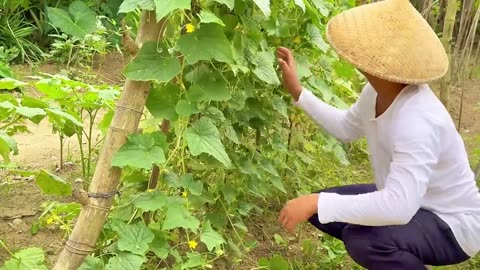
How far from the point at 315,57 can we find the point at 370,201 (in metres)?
0.82

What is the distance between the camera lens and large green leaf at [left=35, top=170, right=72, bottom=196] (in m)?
1.87

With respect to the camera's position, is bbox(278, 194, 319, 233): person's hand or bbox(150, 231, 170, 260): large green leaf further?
bbox(278, 194, 319, 233): person's hand

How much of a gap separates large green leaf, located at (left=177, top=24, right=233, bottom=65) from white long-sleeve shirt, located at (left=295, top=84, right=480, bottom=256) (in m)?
0.51

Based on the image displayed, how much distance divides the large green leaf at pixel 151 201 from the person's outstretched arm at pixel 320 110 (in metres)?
0.65

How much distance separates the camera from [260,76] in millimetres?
1987

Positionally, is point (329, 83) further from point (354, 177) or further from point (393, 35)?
point (354, 177)

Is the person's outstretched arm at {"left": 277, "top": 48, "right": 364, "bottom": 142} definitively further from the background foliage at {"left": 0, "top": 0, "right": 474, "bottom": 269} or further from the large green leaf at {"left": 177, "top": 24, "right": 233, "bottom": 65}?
the large green leaf at {"left": 177, "top": 24, "right": 233, "bottom": 65}

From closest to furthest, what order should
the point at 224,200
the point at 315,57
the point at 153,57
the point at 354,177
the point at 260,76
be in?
the point at 153,57, the point at 260,76, the point at 224,200, the point at 315,57, the point at 354,177

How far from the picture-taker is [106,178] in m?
1.74

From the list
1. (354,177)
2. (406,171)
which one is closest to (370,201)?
(406,171)

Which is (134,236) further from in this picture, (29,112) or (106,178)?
(29,112)

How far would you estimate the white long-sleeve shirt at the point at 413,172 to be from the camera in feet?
5.92

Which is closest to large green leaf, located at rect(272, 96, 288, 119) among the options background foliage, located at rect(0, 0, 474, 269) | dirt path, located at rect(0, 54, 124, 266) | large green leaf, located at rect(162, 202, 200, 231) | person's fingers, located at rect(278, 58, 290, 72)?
background foliage, located at rect(0, 0, 474, 269)

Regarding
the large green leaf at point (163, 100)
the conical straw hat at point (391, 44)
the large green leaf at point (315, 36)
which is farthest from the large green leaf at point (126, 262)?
the large green leaf at point (315, 36)
